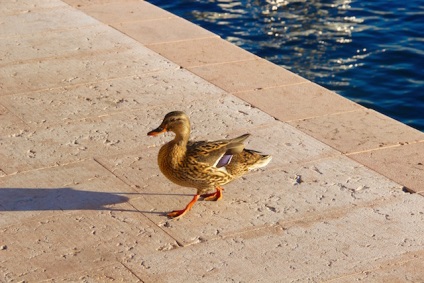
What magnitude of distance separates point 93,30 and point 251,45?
12.5ft

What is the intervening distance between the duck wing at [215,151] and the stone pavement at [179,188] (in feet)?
1.26

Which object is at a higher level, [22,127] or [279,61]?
[22,127]

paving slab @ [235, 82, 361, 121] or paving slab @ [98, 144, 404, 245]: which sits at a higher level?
paving slab @ [235, 82, 361, 121]

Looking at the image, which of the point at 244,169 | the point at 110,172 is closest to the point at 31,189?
the point at 110,172

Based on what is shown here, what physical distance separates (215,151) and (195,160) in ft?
0.55

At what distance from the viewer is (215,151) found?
20.5 ft

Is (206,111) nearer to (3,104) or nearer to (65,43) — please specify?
(3,104)

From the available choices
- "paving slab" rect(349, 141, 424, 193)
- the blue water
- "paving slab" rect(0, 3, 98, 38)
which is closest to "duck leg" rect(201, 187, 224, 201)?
"paving slab" rect(349, 141, 424, 193)

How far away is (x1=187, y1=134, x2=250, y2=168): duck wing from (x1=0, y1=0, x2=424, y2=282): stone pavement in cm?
38

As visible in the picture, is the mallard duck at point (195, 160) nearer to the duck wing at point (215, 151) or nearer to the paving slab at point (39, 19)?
the duck wing at point (215, 151)

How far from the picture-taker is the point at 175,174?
20.3ft

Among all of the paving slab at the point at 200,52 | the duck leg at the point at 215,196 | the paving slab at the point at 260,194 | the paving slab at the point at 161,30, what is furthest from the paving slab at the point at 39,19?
the duck leg at the point at 215,196

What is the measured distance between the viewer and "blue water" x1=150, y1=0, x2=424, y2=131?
12.2 meters

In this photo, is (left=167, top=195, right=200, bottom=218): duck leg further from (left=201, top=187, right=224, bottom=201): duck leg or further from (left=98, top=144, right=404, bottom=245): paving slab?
(left=201, top=187, right=224, bottom=201): duck leg
